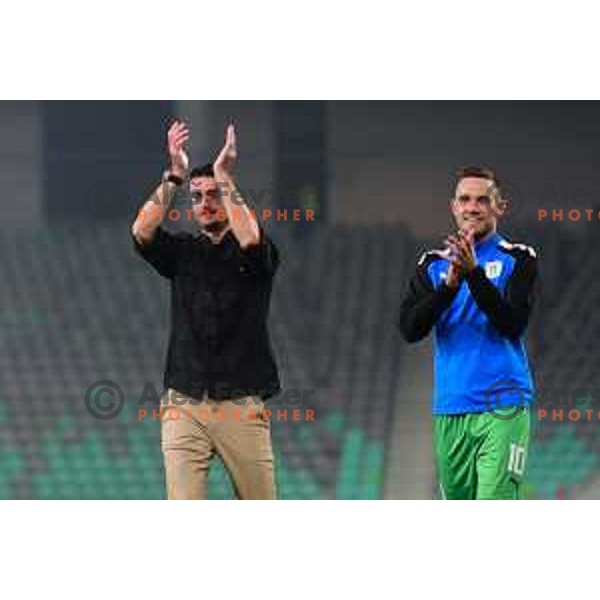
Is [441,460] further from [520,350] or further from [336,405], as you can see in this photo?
[336,405]

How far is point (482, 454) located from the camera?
6.95m

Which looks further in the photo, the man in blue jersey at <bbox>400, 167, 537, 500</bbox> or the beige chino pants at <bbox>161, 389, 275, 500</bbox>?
the beige chino pants at <bbox>161, 389, 275, 500</bbox>

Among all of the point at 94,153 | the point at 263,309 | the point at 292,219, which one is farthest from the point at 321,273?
the point at 263,309

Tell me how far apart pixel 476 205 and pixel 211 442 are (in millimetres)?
1266

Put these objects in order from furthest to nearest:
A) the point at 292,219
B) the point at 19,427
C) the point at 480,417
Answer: the point at 19,427, the point at 292,219, the point at 480,417

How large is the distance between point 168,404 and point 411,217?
7.54 meters

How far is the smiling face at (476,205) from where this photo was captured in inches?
277

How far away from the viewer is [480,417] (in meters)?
6.96

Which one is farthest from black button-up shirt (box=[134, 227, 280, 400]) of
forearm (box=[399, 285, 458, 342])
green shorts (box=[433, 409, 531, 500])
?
green shorts (box=[433, 409, 531, 500])

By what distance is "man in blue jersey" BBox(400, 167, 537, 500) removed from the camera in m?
6.91

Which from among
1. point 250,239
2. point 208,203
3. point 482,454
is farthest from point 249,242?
point 482,454

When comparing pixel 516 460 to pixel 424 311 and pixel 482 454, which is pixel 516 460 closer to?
pixel 482 454

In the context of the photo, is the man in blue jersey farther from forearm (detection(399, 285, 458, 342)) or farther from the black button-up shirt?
the black button-up shirt

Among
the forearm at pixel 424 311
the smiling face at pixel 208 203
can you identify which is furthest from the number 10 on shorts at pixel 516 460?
the smiling face at pixel 208 203
